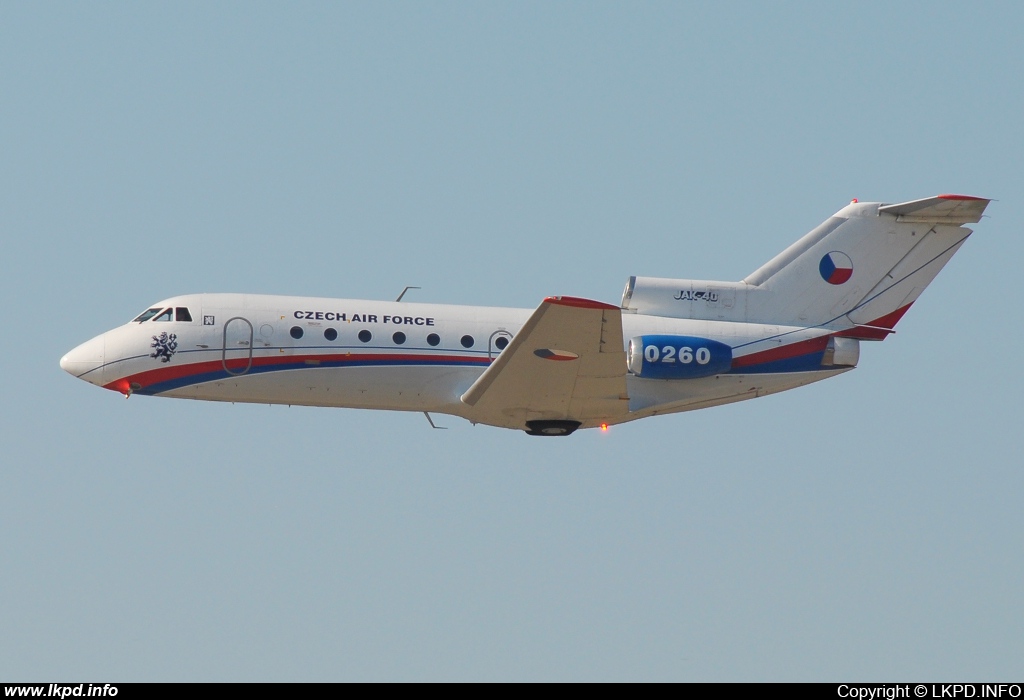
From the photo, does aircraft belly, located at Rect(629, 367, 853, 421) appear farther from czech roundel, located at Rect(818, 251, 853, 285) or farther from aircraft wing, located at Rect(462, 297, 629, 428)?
czech roundel, located at Rect(818, 251, 853, 285)

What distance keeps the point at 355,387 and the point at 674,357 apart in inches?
260

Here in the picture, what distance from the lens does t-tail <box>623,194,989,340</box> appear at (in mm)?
29438

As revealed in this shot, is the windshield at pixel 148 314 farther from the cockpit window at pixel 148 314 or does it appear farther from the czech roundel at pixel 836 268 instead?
the czech roundel at pixel 836 268

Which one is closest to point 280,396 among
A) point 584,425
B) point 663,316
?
point 584,425

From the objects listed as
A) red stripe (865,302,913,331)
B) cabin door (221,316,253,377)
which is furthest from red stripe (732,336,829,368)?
cabin door (221,316,253,377)

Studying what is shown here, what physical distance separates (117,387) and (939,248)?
59.3ft

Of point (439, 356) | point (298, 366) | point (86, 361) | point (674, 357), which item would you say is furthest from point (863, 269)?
point (86, 361)

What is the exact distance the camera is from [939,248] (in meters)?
30.0

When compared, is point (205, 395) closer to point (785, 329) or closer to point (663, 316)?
point (663, 316)

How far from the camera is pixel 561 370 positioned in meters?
26.2

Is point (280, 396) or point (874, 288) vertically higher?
point (874, 288)

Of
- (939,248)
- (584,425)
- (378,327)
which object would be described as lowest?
(584,425)

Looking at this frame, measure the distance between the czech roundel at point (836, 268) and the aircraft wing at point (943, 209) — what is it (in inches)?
55.8

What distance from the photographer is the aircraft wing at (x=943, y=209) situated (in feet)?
95.7
